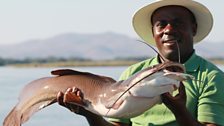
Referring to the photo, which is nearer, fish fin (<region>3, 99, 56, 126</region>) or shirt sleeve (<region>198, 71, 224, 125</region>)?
shirt sleeve (<region>198, 71, 224, 125</region>)

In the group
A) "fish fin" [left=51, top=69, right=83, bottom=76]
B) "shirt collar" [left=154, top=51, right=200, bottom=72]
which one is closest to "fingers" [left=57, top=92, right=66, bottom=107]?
"fish fin" [left=51, top=69, right=83, bottom=76]

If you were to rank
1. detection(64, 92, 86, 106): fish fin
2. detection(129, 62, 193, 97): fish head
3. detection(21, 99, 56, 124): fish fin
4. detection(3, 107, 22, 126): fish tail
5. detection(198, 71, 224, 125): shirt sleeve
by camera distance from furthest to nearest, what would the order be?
detection(3, 107, 22, 126): fish tail < detection(21, 99, 56, 124): fish fin < detection(198, 71, 224, 125): shirt sleeve < detection(64, 92, 86, 106): fish fin < detection(129, 62, 193, 97): fish head

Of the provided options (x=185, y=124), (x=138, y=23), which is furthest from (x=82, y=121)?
(x=185, y=124)

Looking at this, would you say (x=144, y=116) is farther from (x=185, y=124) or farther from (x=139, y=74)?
(x=139, y=74)

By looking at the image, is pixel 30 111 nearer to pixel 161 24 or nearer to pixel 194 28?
pixel 161 24

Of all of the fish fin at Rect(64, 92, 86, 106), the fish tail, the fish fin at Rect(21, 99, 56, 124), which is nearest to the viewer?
the fish fin at Rect(64, 92, 86, 106)

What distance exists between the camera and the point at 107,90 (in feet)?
15.4

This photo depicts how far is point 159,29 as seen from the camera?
5129 millimetres

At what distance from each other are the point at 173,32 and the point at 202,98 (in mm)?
538

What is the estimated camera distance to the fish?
A: 4.23 m

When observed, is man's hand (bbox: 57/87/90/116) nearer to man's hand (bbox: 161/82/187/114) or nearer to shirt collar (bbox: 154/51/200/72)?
man's hand (bbox: 161/82/187/114)

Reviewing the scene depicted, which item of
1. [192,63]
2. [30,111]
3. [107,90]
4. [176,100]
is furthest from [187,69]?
[30,111]

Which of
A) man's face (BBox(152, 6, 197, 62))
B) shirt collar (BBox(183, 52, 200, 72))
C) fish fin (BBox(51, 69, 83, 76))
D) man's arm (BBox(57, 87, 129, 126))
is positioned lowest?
man's arm (BBox(57, 87, 129, 126))

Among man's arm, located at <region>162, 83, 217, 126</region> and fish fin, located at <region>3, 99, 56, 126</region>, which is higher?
man's arm, located at <region>162, 83, 217, 126</region>
